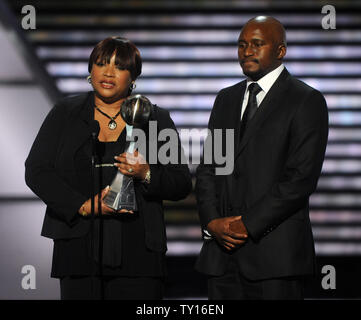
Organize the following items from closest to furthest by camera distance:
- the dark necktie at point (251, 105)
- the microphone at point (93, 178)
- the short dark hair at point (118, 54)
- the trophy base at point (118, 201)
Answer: the microphone at point (93, 178) → the trophy base at point (118, 201) → the short dark hair at point (118, 54) → the dark necktie at point (251, 105)

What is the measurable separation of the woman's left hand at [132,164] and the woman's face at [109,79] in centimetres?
33

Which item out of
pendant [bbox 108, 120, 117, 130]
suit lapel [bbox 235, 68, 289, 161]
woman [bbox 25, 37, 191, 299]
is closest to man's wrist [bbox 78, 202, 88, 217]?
woman [bbox 25, 37, 191, 299]

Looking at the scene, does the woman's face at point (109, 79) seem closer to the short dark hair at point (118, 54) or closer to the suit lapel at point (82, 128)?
the short dark hair at point (118, 54)

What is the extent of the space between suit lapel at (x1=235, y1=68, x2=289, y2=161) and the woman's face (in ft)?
1.91

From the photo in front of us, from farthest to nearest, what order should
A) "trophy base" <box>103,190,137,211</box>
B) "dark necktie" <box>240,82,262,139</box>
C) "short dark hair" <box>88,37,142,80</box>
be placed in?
"dark necktie" <box>240,82,262,139</box> → "short dark hair" <box>88,37,142,80</box> → "trophy base" <box>103,190,137,211</box>

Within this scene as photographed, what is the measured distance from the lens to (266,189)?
3.43m

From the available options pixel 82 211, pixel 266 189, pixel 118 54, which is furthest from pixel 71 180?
pixel 266 189

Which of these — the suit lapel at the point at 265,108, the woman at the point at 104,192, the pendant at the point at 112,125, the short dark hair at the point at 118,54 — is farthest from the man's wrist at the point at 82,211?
the suit lapel at the point at 265,108

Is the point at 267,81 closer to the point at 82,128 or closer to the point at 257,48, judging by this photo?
the point at 257,48

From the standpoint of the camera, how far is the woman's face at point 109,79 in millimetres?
3434

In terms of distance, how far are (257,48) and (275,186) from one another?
62cm

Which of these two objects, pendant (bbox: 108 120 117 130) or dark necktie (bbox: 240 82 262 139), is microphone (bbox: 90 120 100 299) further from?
dark necktie (bbox: 240 82 262 139)

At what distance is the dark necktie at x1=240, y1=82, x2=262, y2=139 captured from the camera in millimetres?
3561
